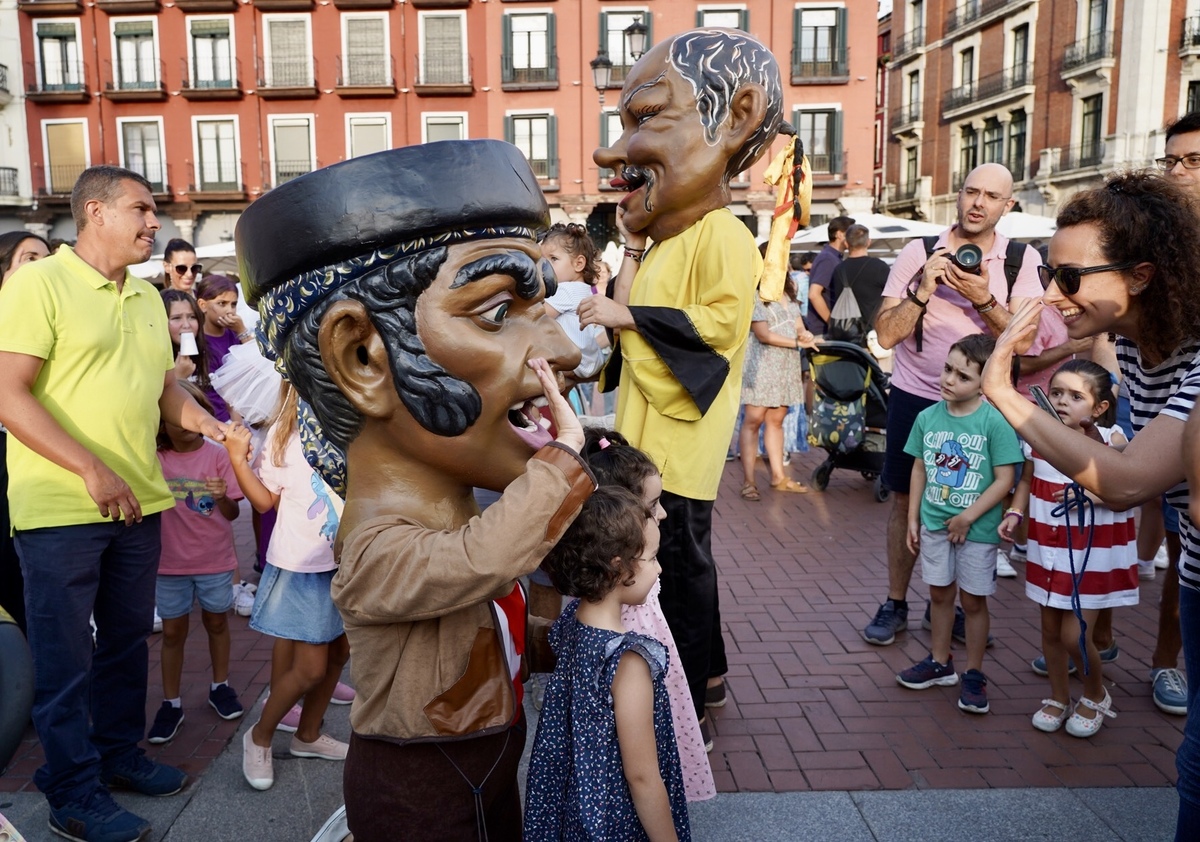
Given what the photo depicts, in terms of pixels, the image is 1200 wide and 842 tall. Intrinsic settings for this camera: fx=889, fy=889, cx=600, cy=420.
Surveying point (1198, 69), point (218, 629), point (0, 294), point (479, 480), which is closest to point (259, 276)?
point (479, 480)

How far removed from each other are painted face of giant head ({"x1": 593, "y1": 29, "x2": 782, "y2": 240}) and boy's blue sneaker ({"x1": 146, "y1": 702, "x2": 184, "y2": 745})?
2.68m

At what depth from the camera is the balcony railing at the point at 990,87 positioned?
31969 mm

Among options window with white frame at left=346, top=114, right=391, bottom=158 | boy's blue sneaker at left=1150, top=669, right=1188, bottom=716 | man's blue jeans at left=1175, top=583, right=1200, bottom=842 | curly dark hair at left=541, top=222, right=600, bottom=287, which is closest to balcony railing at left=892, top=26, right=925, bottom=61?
window with white frame at left=346, top=114, right=391, bottom=158

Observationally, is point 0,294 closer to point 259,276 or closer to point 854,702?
point 259,276

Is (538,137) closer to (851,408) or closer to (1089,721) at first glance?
(851,408)

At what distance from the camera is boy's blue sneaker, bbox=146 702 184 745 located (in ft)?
11.4

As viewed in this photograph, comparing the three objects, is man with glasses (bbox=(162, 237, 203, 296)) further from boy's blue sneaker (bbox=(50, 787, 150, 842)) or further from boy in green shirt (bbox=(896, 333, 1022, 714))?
boy in green shirt (bbox=(896, 333, 1022, 714))

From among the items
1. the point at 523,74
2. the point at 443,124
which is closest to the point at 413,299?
the point at 523,74

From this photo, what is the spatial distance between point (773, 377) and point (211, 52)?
27.0 meters

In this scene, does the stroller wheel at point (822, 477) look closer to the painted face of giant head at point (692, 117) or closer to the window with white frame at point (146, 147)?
the painted face of giant head at point (692, 117)

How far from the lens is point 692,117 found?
9.45ft

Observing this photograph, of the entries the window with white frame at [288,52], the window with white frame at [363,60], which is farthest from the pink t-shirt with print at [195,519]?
the window with white frame at [288,52]

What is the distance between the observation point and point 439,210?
Answer: 156 centimetres

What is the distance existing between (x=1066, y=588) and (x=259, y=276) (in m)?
3.18
